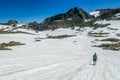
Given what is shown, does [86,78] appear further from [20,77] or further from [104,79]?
[20,77]

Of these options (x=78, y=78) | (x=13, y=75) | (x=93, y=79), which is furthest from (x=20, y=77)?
(x=93, y=79)

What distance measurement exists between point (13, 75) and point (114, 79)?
33.6ft

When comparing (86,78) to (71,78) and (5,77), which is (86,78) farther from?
(5,77)

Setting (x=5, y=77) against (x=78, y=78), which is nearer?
(x=5, y=77)

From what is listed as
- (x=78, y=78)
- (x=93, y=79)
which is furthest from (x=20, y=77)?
(x=93, y=79)

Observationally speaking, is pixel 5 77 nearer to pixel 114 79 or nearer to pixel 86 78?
pixel 86 78

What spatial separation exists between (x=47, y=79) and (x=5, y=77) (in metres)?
3.91

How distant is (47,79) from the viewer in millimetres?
18562

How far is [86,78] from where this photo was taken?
19.9 m

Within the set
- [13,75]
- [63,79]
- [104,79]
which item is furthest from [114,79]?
[13,75]

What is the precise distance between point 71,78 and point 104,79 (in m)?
3.44

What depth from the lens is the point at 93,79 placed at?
1956cm

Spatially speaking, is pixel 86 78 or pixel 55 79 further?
pixel 86 78

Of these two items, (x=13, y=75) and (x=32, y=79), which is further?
(x=13, y=75)
